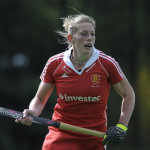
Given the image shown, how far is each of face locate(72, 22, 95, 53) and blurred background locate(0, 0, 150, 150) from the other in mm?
10774

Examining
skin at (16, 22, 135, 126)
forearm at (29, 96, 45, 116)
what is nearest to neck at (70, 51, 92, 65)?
skin at (16, 22, 135, 126)

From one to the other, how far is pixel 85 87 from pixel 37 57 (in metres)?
14.8

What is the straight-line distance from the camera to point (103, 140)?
4.92 metres

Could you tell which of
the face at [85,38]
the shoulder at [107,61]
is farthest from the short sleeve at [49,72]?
the shoulder at [107,61]

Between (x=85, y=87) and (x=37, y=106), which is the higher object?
(x=85, y=87)

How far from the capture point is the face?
495 centimetres

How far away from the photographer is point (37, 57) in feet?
64.1

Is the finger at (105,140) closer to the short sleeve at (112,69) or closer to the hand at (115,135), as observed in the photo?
the hand at (115,135)

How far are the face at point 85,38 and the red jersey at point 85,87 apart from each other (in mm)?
116

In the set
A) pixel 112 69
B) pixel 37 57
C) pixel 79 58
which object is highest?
pixel 37 57

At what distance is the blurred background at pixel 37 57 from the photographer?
55.9 feet

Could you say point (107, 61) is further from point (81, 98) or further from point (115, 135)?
point (115, 135)

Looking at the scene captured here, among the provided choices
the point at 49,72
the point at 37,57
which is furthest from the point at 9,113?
the point at 37,57

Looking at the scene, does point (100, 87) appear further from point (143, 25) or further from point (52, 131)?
point (143, 25)
